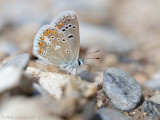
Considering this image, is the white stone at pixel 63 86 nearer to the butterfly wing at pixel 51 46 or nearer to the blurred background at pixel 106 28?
the butterfly wing at pixel 51 46

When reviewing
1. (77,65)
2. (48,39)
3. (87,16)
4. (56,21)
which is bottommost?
(87,16)

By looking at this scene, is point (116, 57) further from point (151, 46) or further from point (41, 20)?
point (41, 20)

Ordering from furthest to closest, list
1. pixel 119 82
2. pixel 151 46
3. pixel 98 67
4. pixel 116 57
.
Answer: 1. pixel 151 46
2. pixel 116 57
3. pixel 98 67
4. pixel 119 82

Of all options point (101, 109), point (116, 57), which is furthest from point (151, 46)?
point (101, 109)

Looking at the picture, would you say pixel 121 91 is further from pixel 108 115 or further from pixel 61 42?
pixel 61 42

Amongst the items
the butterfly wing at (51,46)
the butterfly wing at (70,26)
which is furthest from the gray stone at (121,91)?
the butterfly wing at (51,46)

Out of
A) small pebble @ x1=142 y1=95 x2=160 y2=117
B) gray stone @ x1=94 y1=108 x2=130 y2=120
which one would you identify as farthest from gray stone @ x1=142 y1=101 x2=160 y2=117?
gray stone @ x1=94 y1=108 x2=130 y2=120

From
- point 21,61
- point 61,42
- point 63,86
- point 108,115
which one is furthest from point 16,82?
point 61,42
